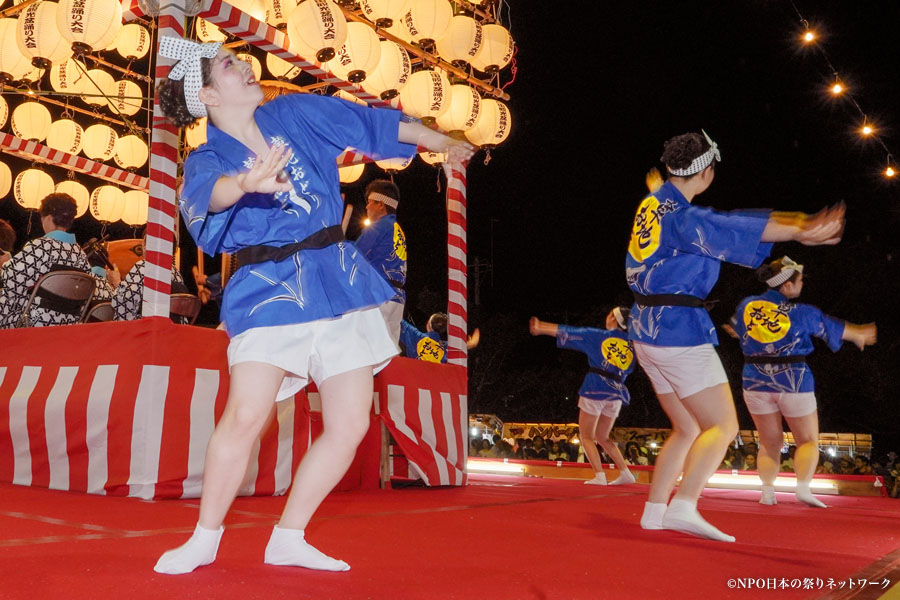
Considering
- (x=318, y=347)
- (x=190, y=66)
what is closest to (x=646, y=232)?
(x=318, y=347)

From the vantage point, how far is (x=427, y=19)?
7570 mm

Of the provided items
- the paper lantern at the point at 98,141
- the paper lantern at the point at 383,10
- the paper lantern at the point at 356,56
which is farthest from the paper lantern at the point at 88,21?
the paper lantern at the point at 98,141

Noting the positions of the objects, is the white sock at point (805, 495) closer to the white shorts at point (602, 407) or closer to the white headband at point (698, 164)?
the white shorts at point (602, 407)

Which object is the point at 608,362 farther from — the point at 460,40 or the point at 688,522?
the point at 688,522

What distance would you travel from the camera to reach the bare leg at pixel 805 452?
620cm

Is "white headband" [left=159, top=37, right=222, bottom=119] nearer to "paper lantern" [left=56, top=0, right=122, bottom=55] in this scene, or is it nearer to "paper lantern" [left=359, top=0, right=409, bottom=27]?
"paper lantern" [left=56, top=0, right=122, bottom=55]

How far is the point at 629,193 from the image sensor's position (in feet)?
59.3

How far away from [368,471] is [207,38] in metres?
5.61

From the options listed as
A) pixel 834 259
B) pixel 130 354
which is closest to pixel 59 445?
pixel 130 354

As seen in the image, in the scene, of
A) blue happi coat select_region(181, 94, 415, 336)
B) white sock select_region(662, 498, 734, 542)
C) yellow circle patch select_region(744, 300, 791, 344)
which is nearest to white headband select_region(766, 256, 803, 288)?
yellow circle patch select_region(744, 300, 791, 344)

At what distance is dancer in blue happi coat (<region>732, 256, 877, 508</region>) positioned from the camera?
20.5 ft

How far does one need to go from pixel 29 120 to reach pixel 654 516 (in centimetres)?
853

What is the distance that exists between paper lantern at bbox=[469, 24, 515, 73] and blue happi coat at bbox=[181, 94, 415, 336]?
241 inches

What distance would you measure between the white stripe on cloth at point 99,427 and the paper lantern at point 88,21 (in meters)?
3.55
